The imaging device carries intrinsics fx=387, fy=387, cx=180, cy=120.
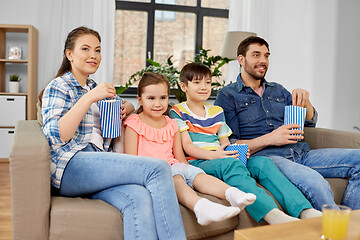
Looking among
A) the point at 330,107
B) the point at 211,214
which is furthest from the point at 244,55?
the point at 330,107

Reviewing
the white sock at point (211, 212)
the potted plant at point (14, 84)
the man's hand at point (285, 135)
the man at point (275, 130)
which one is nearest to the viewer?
the white sock at point (211, 212)

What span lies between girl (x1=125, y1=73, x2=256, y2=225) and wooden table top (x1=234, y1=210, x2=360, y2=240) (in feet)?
1.23

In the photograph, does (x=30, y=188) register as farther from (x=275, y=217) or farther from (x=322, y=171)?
(x=322, y=171)

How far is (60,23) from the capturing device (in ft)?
14.7

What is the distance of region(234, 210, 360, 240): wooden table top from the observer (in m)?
1.09

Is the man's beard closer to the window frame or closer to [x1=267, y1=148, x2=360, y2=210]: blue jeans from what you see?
[x1=267, y1=148, x2=360, y2=210]: blue jeans

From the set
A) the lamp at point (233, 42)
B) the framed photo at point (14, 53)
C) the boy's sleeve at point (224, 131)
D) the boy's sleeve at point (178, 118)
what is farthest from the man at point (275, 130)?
the framed photo at point (14, 53)

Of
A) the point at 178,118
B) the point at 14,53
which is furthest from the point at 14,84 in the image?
the point at 178,118

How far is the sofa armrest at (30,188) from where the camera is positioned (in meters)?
1.37

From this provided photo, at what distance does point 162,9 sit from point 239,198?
386 centimetres

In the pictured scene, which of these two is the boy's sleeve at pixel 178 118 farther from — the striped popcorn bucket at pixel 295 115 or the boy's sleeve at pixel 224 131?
the striped popcorn bucket at pixel 295 115

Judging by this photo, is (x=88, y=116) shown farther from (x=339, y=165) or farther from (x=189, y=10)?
(x=189, y=10)

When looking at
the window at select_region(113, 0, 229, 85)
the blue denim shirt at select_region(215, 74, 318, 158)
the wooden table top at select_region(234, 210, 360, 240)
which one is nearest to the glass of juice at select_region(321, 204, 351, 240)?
the wooden table top at select_region(234, 210, 360, 240)

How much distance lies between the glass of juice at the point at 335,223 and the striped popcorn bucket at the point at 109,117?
3.12 ft
